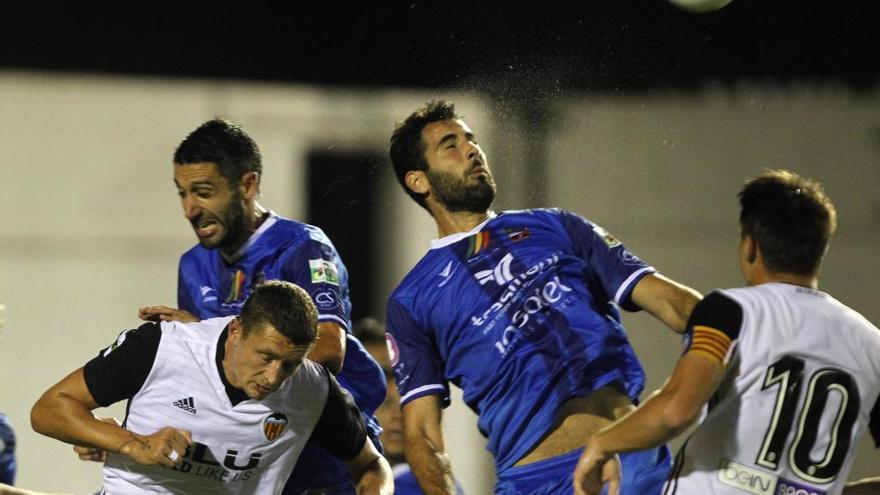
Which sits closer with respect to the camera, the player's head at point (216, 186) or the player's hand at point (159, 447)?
the player's hand at point (159, 447)

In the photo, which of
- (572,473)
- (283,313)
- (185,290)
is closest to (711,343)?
(572,473)

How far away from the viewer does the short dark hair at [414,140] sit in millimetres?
4602

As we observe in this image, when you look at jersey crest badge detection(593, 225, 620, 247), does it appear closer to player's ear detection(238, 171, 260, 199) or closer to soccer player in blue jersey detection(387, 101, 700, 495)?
soccer player in blue jersey detection(387, 101, 700, 495)

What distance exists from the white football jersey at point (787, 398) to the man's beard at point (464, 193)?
134 centimetres

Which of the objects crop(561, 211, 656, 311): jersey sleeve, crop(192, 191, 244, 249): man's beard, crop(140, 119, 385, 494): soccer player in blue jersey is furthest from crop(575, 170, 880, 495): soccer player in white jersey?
crop(192, 191, 244, 249): man's beard

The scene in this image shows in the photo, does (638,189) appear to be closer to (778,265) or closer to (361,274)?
(361,274)

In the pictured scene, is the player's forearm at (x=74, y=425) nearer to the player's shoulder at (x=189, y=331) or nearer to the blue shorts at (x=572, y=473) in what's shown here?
the player's shoulder at (x=189, y=331)

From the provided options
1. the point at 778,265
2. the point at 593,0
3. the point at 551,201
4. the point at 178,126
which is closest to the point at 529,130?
the point at 551,201

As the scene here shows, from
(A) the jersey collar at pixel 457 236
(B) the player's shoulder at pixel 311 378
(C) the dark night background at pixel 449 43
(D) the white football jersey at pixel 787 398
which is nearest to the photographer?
(D) the white football jersey at pixel 787 398

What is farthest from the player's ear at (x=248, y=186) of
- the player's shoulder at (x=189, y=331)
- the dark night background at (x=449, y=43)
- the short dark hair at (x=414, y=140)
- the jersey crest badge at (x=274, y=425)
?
the dark night background at (x=449, y=43)

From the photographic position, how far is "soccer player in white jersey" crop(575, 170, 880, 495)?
3.19m

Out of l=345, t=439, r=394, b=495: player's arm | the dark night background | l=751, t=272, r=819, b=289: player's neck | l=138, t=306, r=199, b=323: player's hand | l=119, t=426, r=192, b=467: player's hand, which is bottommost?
l=345, t=439, r=394, b=495: player's arm

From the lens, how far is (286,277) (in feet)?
14.8

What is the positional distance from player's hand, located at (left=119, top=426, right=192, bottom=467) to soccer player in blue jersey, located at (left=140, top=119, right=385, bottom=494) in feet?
2.74
